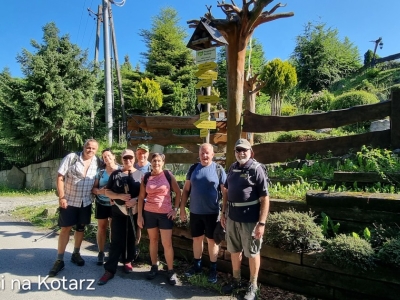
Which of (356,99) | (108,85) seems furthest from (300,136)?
(108,85)

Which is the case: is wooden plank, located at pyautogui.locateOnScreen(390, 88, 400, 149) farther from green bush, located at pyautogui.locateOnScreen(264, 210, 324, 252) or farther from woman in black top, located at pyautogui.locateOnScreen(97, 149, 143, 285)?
woman in black top, located at pyautogui.locateOnScreen(97, 149, 143, 285)

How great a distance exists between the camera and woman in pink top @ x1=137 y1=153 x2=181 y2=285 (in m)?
4.06

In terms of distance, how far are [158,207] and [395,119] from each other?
372 centimetres

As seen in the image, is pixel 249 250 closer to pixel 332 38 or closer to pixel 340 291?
pixel 340 291

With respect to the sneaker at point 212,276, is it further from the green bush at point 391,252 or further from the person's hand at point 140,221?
the green bush at point 391,252

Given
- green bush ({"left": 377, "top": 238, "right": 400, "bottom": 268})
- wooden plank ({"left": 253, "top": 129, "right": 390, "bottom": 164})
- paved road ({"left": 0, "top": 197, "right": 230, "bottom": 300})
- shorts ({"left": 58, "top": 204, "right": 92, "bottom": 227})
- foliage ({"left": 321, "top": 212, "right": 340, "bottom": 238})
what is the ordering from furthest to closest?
wooden plank ({"left": 253, "top": 129, "right": 390, "bottom": 164})
shorts ({"left": 58, "top": 204, "right": 92, "bottom": 227})
paved road ({"left": 0, "top": 197, "right": 230, "bottom": 300})
foliage ({"left": 321, "top": 212, "right": 340, "bottom": 238})
green bush ({"left": 377, "top": 238, "right": 400, "bottom": 268})

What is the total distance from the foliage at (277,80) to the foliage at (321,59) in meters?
8.45

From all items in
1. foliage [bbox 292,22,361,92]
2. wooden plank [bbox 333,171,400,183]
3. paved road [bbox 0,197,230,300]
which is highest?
foliage [bbox 292,22,361,92]

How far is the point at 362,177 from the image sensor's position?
4137mm

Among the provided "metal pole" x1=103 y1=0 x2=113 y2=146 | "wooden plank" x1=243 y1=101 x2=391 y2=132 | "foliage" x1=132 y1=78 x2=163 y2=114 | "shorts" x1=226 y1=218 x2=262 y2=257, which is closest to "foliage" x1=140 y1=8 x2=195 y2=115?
"foliage" x1=132 y1=78 x2=163 y2=114

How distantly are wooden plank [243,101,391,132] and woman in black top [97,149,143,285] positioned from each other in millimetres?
2414

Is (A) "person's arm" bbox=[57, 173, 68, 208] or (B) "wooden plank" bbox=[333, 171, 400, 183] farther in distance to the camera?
(A) "person's arm" bbox=[57, 173, 68, 208]

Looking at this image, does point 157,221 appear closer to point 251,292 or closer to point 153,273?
point 153,273

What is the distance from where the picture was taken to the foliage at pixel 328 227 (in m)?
3.54
